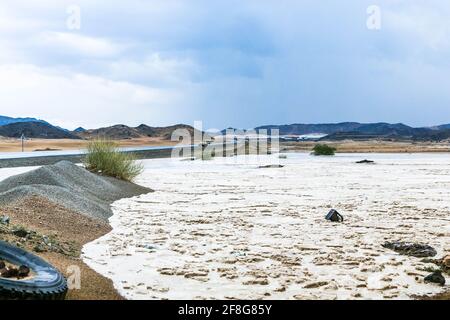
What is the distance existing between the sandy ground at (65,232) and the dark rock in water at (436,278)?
3.63m

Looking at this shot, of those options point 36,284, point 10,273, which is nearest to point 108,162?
point 10,273

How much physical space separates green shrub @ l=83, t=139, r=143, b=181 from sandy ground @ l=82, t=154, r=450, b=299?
391 centimetres

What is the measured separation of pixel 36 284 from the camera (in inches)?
202

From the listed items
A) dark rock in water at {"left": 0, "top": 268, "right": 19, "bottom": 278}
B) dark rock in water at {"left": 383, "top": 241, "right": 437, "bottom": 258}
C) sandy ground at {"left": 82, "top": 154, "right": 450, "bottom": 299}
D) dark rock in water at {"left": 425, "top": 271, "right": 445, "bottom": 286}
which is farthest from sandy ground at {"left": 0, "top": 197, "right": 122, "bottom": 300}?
dark rock in water at {"left": 383, "top": 241, "right": 437, "bottom": 258}

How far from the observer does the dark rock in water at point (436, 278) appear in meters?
6.22

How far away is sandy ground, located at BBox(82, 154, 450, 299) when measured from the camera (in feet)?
19.9

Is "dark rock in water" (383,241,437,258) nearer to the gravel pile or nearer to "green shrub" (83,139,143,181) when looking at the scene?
the gravel pile

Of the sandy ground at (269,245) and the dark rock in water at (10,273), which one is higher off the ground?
the dark rock in water at (10,273)

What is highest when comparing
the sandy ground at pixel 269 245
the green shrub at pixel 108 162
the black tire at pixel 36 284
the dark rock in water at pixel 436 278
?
the green shrub at pixel 108 162

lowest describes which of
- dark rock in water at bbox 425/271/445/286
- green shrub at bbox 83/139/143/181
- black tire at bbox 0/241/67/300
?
dark rock in water at bbox 425/271/445/286

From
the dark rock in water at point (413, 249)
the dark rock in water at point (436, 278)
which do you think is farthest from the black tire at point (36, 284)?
the dark rock in water at point (413, 249)

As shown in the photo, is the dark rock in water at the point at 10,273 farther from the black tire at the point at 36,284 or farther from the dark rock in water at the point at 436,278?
the dark rock in water at the point at 436,278

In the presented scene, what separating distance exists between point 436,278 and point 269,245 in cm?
292
